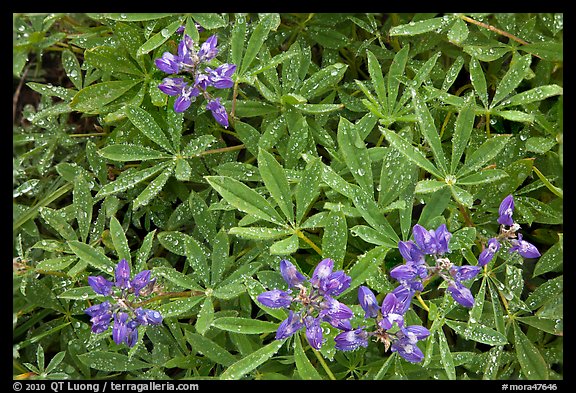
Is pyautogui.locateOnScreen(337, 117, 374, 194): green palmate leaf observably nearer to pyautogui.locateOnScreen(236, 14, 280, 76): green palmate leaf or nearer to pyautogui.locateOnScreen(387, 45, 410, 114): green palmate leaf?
pyautogui.locateOnScreen(387, 45, 410, 114): green palmate leaf

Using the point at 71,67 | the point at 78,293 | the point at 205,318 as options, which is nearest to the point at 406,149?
the point at 205,318

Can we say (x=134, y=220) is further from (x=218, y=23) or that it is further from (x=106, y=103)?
(x=218, y=23)

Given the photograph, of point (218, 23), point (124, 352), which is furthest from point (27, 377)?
point (218, 23)

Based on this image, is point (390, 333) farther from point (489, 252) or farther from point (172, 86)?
point (172, 86)

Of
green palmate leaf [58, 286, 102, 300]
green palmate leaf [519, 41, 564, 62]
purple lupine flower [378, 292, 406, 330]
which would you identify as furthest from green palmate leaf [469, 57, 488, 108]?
green palmate leaf [58, 286, 102, 300]

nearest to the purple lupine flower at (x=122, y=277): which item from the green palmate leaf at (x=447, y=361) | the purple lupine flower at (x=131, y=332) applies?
the purple lupine flower at (x=131, y=332)

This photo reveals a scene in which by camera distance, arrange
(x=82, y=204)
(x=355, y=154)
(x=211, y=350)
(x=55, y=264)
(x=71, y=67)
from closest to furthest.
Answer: (x=355, y=154) < (x=211, y=350) < (x=55, y=264) < (x=82, y=204) < (x=71, y=67)

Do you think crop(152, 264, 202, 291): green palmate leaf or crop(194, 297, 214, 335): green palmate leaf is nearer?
crop(194, 297, 214, 335): green palmate leaf
